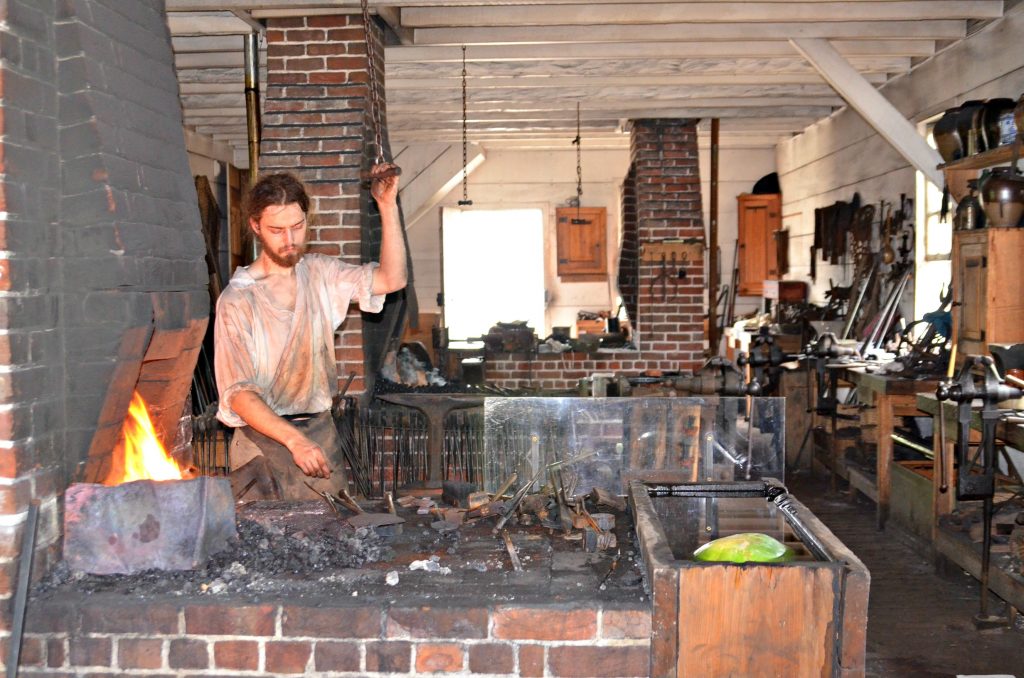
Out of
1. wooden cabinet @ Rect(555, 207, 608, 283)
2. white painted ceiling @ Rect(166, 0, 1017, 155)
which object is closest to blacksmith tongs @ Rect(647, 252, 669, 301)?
white painted ceiling @ Rect(166, 0, 1017, 155)

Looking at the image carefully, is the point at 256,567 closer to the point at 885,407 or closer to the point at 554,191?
the point at 885,407

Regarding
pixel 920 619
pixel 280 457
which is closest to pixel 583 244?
pixel 920 619

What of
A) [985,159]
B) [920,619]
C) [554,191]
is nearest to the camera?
[920,619]

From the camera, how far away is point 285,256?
3.54m

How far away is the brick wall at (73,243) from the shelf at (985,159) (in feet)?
16.1

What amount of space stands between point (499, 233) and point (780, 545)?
12821 millimetres

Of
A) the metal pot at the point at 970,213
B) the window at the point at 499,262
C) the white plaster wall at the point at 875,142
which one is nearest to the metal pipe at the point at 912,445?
the metal pot at the point at 970,213

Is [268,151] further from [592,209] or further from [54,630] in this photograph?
[592,209]

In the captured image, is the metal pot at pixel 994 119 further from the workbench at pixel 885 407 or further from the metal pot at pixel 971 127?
the workbench at pixel 885 407

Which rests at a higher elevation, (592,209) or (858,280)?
(592,209)

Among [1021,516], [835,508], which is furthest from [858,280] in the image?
[1021,516]

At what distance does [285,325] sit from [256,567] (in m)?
1.06

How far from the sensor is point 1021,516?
4641mm

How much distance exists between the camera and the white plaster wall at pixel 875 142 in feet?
22.0
